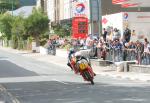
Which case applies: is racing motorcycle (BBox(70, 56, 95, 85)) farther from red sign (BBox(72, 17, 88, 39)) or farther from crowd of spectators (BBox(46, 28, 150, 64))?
red sign (BBox(72, 17, 88, 39))

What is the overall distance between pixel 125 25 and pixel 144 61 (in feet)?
34.5

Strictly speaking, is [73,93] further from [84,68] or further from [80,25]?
[80,25]

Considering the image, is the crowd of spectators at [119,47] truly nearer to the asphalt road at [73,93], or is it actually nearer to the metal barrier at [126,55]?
the metal barrier at [126,55]

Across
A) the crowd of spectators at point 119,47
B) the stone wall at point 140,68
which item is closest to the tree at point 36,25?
the crowd of spectators at point 119,47

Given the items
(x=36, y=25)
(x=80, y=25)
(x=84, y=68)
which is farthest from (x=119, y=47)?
(x=36, y=25)

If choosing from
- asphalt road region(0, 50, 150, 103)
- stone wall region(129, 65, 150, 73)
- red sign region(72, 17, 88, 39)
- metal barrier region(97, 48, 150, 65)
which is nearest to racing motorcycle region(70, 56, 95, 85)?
asphalt road region(0, 50, 150, 103)

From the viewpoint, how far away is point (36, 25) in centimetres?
7488

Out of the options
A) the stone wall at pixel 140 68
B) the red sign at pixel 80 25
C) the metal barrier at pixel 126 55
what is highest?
the red sign at pixel 80 25

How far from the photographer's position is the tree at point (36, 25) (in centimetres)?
7475

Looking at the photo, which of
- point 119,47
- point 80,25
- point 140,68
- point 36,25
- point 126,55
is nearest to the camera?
point 140,68

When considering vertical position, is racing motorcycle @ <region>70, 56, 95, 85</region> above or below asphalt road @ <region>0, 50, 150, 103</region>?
above

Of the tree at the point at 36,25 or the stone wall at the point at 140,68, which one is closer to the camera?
the stone wall at the point at 140,68

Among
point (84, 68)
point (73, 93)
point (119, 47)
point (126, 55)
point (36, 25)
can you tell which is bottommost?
point (73, 93)

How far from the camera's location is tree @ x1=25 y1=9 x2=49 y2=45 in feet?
245
